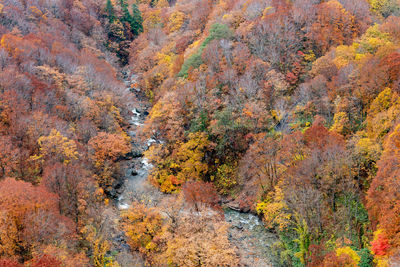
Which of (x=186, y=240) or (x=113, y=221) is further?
(x=113, y=221)

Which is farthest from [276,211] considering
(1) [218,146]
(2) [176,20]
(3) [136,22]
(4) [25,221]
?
(3) [136,22]

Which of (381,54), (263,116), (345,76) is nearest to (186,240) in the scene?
(263,116)

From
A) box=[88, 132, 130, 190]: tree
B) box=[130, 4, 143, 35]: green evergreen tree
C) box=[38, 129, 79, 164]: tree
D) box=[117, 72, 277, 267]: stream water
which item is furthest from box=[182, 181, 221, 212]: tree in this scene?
box=[130, 4, 143, 35]: green evergreen tree

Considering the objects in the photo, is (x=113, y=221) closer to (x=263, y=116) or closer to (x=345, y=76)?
(x=263, y=116)

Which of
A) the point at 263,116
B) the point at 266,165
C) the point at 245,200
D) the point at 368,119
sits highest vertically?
the point at 368,119

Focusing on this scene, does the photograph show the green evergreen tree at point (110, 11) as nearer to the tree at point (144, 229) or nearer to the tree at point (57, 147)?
the tree at point (57, 147)

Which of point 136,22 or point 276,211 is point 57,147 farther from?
point 136,22
